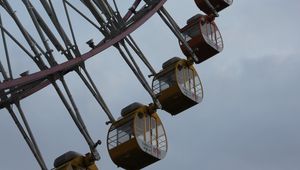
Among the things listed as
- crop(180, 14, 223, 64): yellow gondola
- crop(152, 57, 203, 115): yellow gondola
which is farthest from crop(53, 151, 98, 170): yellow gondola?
crop(180, 14, 223, 64): yellow gondola

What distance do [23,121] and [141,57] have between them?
519 cm

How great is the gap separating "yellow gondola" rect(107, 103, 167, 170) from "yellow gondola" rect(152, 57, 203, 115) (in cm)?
172

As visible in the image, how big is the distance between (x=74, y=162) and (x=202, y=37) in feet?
32.4

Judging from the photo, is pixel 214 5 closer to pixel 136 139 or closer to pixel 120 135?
pixel 120 135

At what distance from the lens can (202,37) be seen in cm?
3453

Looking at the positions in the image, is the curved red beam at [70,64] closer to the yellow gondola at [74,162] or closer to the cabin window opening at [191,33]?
the yellow gondola at [74,162]

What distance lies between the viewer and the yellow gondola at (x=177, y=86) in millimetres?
30984

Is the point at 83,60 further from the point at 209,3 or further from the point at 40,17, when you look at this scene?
the point at 209,3

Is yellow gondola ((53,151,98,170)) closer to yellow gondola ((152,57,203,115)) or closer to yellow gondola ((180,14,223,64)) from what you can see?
yellow gondola ((152,57,203,115))

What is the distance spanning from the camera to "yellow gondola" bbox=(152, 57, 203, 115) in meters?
31.0

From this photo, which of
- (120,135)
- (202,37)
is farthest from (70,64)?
(202,37)

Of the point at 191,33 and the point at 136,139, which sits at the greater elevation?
the point at 191,33

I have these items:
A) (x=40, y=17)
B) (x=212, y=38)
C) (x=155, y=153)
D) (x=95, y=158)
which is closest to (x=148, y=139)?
(x=155, y=153)

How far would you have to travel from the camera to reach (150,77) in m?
32.3
